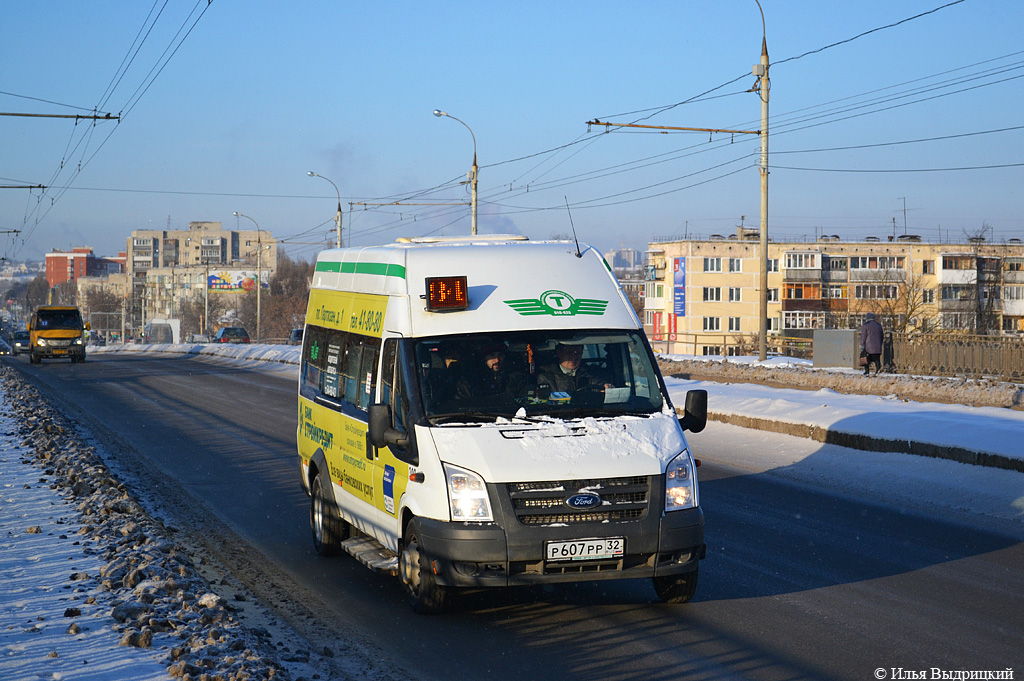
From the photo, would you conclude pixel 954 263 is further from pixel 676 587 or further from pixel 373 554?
pixel 373 554

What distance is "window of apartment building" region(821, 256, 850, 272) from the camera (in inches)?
4402

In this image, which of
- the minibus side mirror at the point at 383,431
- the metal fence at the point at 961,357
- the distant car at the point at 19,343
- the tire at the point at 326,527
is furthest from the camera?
the distant car at the point at 19,343

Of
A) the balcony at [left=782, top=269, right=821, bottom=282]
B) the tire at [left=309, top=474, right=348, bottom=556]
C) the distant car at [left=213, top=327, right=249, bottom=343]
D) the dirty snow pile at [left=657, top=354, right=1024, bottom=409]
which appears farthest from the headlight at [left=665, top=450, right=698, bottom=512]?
the balcony at [left=782, top=269, right=821, bottom=282]

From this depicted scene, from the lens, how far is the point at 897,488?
12.4m

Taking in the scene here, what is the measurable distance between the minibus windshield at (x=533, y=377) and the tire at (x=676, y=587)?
115 centimetres

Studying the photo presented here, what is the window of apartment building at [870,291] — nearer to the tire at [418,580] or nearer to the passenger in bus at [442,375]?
the passenger in bus at [442,375]

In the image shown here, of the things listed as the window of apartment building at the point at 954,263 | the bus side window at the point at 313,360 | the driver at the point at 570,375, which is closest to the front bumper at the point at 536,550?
the driver at the point at 570,375

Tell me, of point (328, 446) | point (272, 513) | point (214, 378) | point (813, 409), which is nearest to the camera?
point (328, 446)

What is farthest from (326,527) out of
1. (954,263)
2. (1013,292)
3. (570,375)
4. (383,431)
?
(1013,292)

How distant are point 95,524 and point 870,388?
21.7m

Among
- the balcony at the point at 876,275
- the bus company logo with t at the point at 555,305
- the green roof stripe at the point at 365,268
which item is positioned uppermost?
the balcony at the point at 876,275

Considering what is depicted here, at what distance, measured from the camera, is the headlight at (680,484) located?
668 cm

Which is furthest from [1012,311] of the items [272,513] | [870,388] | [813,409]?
[272,513]

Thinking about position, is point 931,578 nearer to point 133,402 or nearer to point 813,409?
point 813,409
